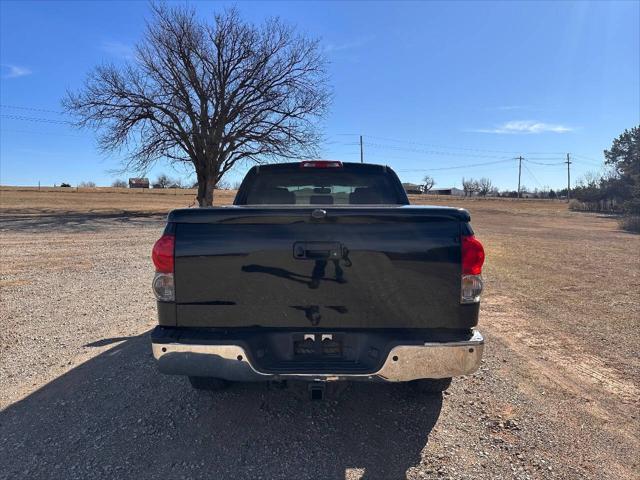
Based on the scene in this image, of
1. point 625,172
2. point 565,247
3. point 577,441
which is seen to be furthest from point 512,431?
point 625,172

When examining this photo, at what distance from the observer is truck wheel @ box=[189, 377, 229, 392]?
3291 millimetres

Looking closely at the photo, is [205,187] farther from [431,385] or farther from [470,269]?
[470,269]

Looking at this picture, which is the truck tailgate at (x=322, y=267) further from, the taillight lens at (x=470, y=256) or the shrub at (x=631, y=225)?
the shrub at (x=631, y=225)

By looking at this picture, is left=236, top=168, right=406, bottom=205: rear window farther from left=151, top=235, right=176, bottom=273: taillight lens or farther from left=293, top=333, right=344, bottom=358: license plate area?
left=293, top=333, right=344, bottom=358: license plate area

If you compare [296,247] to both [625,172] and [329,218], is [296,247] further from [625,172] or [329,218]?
[625,172]

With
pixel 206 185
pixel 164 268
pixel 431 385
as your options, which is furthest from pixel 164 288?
pixel 206 185

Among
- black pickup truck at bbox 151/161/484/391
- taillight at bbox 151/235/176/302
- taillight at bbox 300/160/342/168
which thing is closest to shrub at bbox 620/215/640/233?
taillight at bbox 300/160/342/168

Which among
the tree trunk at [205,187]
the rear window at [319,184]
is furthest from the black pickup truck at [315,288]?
the tree trunk at [205,187]

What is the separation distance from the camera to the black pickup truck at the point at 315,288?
102 inches

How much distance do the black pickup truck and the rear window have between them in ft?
5.72

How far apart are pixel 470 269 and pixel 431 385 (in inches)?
47.9

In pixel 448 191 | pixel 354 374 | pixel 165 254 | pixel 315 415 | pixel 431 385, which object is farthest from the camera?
pixel 448 191

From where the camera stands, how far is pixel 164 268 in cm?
263

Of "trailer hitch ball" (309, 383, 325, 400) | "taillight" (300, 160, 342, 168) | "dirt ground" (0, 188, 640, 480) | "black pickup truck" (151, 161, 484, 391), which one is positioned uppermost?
"taillight" (300, 160, 342, 168)
